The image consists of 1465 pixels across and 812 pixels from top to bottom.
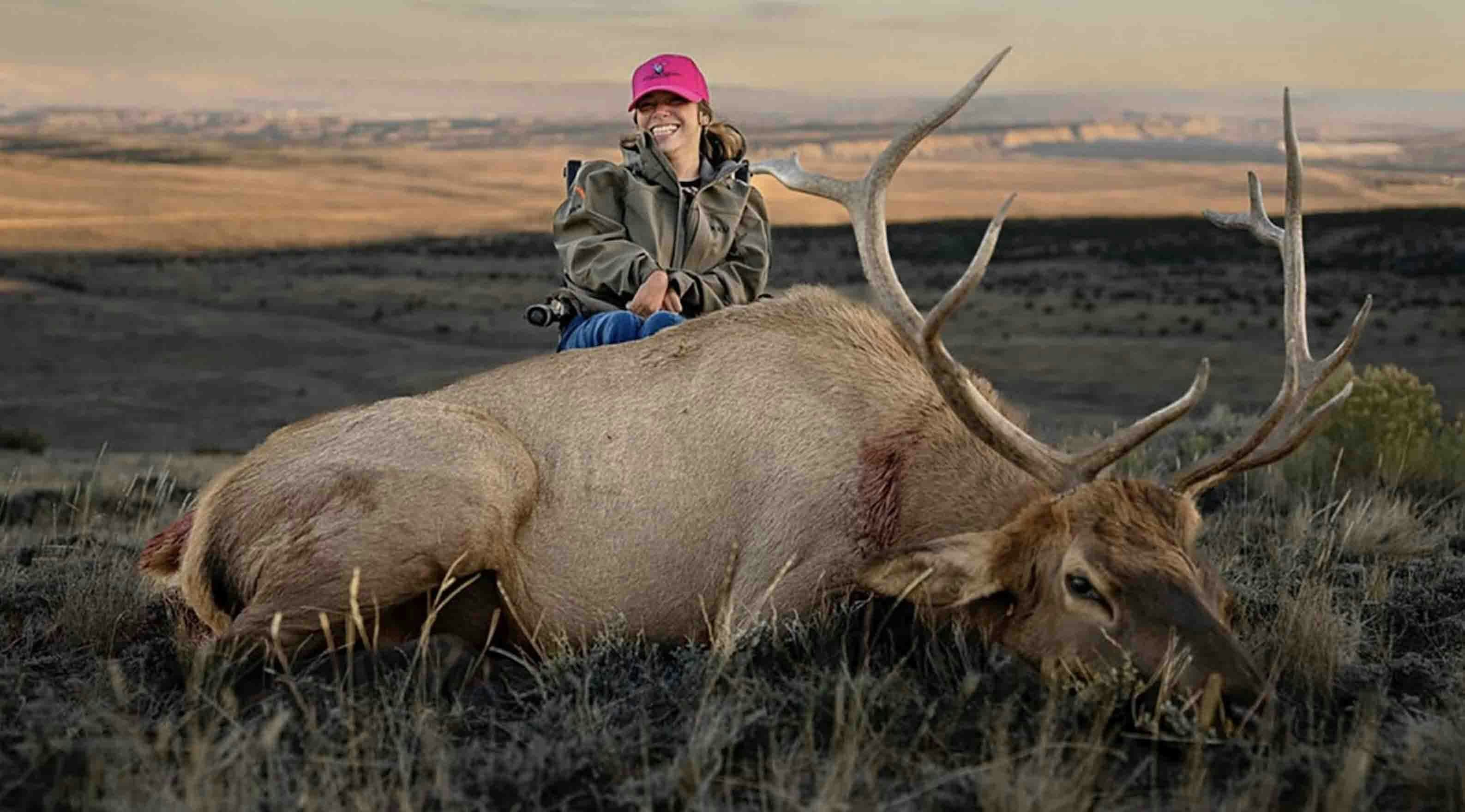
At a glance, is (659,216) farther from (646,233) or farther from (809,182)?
(809,182)

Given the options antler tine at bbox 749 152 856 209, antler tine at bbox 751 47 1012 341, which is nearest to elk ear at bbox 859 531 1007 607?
antler tine at bbox 751 47 1012 341

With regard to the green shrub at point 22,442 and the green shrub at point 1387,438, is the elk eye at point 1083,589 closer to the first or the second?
the green shrub at point 1387,438

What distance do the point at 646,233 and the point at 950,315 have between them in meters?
2.68

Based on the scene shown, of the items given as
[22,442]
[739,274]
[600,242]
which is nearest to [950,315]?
[600,242]

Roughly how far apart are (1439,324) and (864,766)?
4119 centimetres

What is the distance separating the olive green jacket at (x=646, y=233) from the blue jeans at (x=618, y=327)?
194 mm

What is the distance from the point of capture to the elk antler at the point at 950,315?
4.54m

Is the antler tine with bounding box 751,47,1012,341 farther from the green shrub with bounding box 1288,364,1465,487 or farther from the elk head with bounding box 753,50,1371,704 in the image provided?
the green shrub with bounding box 1288,364,1465,487

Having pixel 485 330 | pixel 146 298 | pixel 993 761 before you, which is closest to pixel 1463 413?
pixel 993 761

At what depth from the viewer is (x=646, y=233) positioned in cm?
704

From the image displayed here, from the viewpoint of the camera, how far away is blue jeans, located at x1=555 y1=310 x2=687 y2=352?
646 cm

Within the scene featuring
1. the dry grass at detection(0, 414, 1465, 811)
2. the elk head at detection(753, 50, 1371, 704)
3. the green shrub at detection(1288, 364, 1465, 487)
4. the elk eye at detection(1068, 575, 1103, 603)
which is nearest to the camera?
the dry grass at detection(0, 414, 1465, 811)

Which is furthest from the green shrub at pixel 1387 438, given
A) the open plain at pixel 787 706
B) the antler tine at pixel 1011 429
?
the antler tine at pixel 1011 429

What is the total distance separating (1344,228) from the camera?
7200 cm
